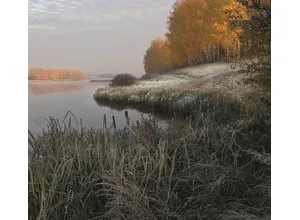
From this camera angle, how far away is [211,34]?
211 centimetres

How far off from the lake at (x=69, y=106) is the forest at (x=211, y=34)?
0.26 meters

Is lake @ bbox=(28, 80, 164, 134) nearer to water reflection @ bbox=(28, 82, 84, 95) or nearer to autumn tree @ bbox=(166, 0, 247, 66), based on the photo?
water reflection @ bbox=(28, 82, 84, 95)

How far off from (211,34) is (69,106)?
0.73 metres

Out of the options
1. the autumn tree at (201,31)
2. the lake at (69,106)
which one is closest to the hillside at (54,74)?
the lake at (69,106)

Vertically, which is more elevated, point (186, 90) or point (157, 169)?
point (186, 90)

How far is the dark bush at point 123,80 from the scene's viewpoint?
6.95 ft

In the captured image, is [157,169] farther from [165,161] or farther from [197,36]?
[197,36]

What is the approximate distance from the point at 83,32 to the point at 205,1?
0.59 meters

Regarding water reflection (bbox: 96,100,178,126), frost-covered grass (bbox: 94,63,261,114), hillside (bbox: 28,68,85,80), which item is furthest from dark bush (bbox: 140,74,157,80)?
hillside (bbox: 28,68,85,80)

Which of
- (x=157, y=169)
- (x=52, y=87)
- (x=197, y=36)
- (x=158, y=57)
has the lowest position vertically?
(x=157, y=169)

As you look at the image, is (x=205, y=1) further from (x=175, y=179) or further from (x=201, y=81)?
(x=175, y=179)

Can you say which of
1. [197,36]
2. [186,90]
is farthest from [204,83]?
[197,36]

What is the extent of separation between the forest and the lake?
0.26 m

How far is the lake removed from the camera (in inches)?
82.0
